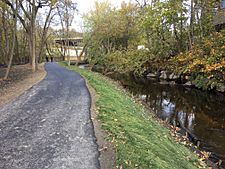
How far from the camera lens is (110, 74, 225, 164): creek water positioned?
34.5ft

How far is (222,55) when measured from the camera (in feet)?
66.1

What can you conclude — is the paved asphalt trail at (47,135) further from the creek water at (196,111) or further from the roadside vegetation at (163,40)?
the roadside vegetation at (163,40)

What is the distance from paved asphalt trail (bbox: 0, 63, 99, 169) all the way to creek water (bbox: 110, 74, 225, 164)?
443 cm

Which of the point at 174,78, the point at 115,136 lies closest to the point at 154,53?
the point at 174,78

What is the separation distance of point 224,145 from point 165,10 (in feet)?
69.8

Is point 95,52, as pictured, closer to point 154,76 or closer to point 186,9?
point 154,76

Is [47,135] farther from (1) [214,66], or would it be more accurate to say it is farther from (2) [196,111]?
(1) [214,66]

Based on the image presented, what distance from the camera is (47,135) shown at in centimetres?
665

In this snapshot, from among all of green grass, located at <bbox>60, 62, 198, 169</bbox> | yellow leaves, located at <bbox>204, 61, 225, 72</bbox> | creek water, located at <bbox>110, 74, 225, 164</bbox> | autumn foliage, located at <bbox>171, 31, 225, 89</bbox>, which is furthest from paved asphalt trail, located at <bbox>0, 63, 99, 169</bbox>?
autumn foliage, located at <bbox>171, 31, 225, 89</bbox>

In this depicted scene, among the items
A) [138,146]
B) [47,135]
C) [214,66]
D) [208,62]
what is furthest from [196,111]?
[47,135]

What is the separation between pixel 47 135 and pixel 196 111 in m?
10.6

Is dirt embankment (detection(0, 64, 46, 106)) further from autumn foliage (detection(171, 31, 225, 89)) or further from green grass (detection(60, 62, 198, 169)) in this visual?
autumn foliage (detection(171, 31, 225, 89))

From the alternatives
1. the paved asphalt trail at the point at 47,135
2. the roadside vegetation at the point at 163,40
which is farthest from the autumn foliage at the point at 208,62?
the paved asphalt trail at the point at 47,135

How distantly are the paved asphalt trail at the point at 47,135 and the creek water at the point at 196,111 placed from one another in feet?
14.5
